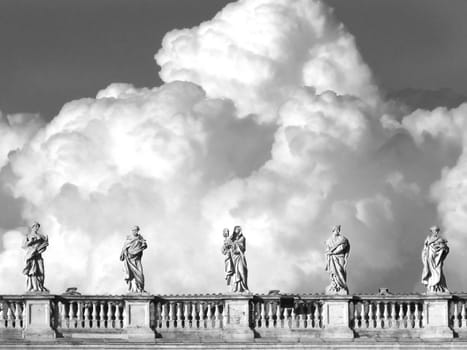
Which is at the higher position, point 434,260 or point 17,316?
point 434,260

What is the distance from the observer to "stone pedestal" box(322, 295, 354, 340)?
398ft

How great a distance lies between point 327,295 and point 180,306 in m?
4.79

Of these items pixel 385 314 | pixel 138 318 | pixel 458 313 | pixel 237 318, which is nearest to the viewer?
pixel 138 318

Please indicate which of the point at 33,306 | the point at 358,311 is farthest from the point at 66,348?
the point at 358,311

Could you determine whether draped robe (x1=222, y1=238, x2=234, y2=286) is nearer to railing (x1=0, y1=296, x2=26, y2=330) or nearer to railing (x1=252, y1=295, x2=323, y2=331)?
railing (x1=252, y1=295, x2=323, y2=331)

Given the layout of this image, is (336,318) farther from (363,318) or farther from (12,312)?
(12,312)

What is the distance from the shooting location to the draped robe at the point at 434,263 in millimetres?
121375

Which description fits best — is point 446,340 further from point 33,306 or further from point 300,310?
point 33,306

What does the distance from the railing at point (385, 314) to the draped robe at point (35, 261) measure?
1015 cm

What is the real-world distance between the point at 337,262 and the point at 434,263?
10.3ft

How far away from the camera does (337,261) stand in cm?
12150

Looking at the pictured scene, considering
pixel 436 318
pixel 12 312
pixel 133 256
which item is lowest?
pixel 436 318

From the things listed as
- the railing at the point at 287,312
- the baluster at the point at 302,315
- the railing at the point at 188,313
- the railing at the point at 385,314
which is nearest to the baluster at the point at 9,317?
the railing at the point at 188,313

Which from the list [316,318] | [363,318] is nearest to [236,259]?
[316,318]
